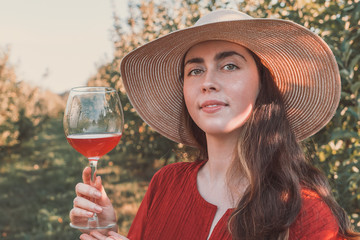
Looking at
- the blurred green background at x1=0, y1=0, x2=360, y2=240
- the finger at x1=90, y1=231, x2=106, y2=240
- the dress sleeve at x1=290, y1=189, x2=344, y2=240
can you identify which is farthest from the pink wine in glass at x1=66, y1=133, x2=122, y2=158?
the blurred green background at x1=0, y1=0, x2=360, y2=240

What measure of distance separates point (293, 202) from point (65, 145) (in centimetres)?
1199

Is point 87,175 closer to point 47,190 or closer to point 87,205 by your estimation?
point 87,205

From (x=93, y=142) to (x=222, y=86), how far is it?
1.93 ft

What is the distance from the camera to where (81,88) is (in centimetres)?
168

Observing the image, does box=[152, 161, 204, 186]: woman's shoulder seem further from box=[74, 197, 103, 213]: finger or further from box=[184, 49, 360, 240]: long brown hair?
box=[74, 197, 103, 213]: finger

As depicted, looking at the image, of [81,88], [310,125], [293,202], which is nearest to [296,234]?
[293,202]

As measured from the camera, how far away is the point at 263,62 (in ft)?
6.43

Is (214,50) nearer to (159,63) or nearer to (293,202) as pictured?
(159,63)

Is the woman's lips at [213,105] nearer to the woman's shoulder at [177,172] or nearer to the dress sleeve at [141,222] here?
the woman's shoulder at [177,172]

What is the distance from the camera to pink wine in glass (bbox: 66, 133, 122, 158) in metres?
1.62

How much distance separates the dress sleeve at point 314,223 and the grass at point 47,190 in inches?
144

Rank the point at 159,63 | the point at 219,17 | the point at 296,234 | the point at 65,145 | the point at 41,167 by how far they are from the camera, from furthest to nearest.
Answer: the point at 65,145
the point at 41,167
the point at 159,63
the point at 219,17
the point at 296,234

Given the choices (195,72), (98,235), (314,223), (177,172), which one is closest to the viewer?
(314,223)

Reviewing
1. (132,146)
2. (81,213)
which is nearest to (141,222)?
(81,213)
